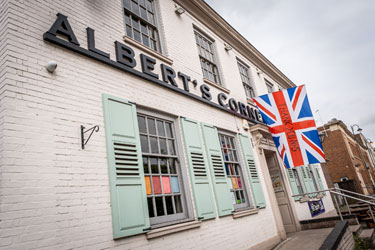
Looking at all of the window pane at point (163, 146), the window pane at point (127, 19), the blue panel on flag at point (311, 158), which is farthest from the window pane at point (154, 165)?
the blue panel on flag at point (311, 158)

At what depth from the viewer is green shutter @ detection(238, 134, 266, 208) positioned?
271 inches

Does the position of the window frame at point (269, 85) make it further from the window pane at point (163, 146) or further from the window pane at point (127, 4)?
the window pane at point (163, 146)

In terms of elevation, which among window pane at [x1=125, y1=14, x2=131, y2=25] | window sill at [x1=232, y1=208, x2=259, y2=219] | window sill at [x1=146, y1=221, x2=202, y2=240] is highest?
window pane at [x1=125, y1=14, x2=131, y2=25]

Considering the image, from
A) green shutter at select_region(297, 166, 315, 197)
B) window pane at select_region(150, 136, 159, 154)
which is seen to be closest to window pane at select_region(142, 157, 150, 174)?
window pane at select_region(150, 136, 159, 154)

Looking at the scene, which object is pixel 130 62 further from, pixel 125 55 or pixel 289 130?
pixel 289 130

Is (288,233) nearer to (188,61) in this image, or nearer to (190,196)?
(190,196)

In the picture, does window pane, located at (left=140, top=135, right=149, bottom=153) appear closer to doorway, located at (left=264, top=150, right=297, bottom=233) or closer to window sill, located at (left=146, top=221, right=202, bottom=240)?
window sill, located at (left=146, top=221, right=202, bottom=240)

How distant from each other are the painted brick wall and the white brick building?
0.01 m

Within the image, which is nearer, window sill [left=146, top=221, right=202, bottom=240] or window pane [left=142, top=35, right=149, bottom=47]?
window sill [left=146, top=221, right=202, bottom=240]

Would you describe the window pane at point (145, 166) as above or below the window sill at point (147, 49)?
below

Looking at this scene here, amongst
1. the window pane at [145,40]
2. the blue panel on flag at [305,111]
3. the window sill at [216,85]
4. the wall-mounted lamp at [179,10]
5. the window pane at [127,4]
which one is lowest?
the blue panel on flag at [305,111]

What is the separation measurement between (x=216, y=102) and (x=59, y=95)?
4.42 m

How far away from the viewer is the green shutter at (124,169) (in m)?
3.59

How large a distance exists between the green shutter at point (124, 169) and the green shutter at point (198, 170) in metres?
1.30
